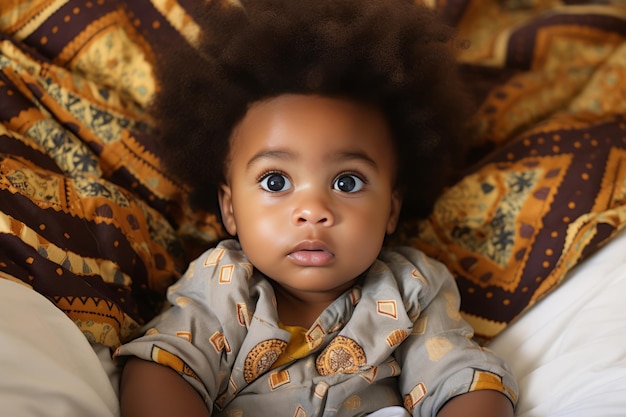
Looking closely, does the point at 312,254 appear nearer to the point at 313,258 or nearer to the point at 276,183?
the point at 313,258

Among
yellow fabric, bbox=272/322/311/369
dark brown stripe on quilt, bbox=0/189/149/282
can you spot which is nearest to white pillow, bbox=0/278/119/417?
dark brown stripe on quilt, bbox=0/189/149/282

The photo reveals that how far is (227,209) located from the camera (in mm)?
1298

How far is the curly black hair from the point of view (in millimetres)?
1168

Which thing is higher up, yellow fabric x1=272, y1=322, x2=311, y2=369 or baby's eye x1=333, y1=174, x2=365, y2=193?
baby's eye x1=333, y1=174, x2=365, y2=193

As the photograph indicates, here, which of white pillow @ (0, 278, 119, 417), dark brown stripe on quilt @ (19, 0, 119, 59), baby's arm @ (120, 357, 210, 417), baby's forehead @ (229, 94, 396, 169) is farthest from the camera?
dark brown stripe on quilt @ (19, 0, 119, 59)

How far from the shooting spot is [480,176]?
1.46 metres

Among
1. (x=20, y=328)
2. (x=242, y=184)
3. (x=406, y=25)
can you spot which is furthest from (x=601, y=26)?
(x=20, y=328)

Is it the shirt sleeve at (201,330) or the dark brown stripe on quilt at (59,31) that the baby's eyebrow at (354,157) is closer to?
the shirt sleeve at (201,330)

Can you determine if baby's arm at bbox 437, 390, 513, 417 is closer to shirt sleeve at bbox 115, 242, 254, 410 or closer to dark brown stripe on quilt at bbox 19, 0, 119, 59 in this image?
shirt sleeve at bbox 115, 242, 254, 410

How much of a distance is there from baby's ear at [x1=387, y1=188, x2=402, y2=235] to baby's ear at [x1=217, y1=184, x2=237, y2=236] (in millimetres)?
276

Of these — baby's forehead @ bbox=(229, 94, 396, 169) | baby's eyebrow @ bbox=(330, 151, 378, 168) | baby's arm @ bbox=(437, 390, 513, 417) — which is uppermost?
baby's forehead @ bbox=(229, 94, 396, 169)

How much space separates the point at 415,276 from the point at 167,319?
40 cm

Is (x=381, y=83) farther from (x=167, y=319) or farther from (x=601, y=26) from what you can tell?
(x=601, y=26)

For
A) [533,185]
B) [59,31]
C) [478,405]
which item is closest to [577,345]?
[478,405]
